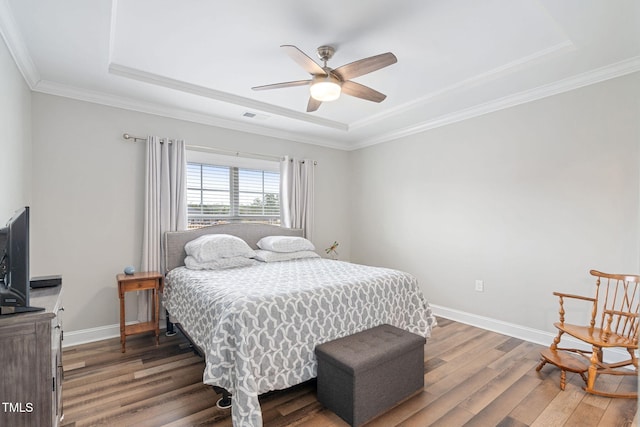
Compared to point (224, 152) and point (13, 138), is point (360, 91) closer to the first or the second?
point (224, 152)

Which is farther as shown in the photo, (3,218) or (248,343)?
(3,218)

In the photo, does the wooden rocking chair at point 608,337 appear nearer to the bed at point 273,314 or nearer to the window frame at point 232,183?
the bed at point 273,314

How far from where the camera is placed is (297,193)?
15.2 ft

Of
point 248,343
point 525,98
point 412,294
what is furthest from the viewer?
point 525,98

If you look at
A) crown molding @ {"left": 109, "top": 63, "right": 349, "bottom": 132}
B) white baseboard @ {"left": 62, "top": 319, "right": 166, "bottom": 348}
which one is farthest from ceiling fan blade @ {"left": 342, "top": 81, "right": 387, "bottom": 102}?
white baseboard @ {"left": 62, "top": 319, "right": 166, "bottom": 348}

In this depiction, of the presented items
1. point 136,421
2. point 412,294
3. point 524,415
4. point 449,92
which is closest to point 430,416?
point 524,415

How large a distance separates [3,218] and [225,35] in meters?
1.99

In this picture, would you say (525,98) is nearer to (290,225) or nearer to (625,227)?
(625,227)

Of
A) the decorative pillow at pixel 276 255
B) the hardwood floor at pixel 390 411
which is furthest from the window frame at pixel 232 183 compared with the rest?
the hardwood floor at pixel 390 411

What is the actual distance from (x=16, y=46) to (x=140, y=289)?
2.15 metres

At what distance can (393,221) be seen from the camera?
184 inches

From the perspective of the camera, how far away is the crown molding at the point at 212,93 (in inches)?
110

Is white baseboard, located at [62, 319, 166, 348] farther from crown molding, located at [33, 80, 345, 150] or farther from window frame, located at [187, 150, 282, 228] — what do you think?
crown molding, located at [33, 80, 345, 150]

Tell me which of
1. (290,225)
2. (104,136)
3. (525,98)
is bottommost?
(290,225)
